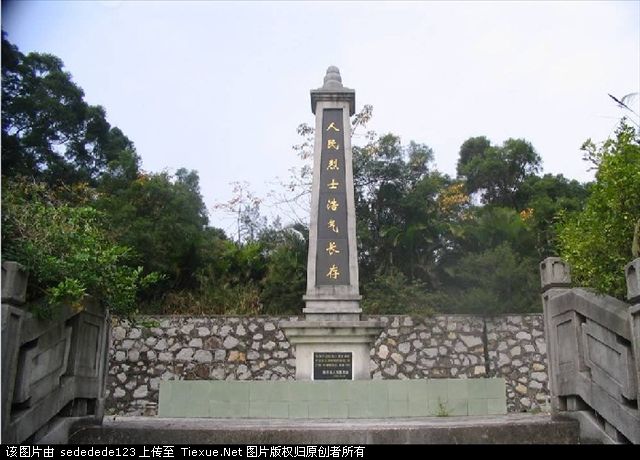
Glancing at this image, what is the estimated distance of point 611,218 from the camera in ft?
14.5

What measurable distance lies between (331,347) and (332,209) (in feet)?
7.46

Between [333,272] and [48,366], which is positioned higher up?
[333,272]

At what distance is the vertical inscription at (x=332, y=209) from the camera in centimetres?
969

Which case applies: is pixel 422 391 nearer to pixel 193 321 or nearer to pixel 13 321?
pixel 13 321

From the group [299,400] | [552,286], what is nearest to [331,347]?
[299,400]

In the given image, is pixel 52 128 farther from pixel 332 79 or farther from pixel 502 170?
pixel 502 170

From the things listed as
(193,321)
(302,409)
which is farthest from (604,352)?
(193,321)

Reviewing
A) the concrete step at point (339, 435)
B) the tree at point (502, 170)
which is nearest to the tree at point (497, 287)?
the tree at point (502, 170)

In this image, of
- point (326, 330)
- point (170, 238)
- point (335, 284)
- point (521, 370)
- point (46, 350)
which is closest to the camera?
point (46, 350)

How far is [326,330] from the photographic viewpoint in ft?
28.8

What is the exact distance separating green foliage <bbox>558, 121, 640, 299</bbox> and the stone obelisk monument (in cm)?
433

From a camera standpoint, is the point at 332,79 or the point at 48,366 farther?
the point at 332,79

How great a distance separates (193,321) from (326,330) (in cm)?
417

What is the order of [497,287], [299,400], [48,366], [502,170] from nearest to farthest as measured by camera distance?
[48,366] → [299,400] → [497,287] → [502,170]
